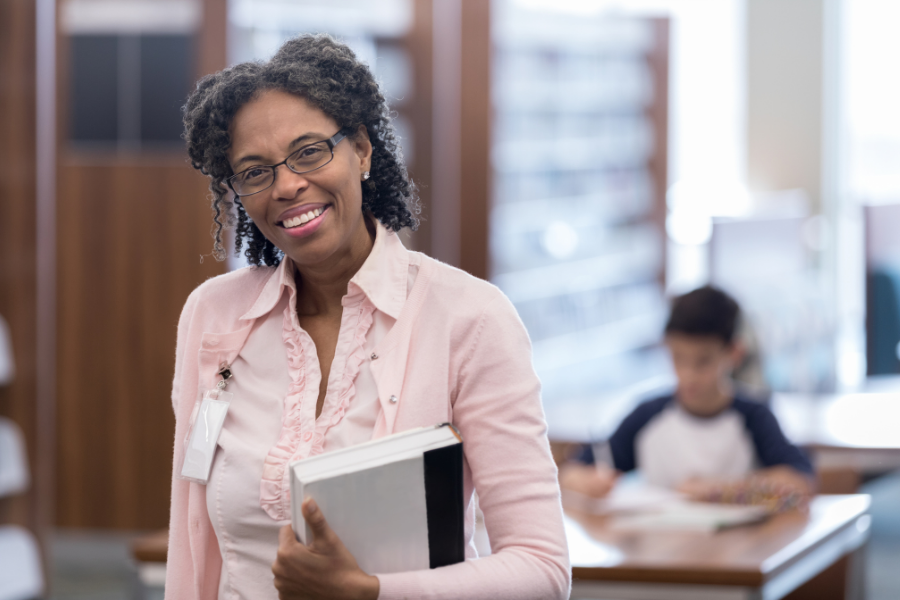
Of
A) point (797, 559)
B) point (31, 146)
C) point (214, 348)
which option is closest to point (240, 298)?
point (214, 348)

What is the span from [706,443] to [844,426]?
1.02 m

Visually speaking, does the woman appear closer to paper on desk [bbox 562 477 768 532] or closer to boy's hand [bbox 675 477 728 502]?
paper on desk [bbox 562 477 768 532]

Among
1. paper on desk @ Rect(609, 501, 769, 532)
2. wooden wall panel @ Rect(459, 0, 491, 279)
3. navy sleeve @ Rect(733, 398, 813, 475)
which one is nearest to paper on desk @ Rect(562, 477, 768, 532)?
paper on desk @ Rect(609, 501, 769, 532)

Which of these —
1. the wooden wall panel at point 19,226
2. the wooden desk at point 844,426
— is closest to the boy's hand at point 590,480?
the wooden desk at point 844,426

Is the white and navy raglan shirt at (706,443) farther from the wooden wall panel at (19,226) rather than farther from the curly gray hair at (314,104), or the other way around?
the wooden wall panel at (19,226)

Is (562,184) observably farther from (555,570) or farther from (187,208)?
(555,570)

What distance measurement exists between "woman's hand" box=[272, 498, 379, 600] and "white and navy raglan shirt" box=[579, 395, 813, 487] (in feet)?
5.81

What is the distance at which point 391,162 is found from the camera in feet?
4.63

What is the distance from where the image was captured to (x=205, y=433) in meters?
1.31

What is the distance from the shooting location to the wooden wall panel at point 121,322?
437cm

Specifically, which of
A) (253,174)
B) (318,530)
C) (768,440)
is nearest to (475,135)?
(768,440)

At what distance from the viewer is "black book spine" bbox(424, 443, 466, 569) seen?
116cm

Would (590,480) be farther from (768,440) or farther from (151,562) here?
(151,562)

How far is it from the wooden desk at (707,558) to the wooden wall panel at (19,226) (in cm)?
211
